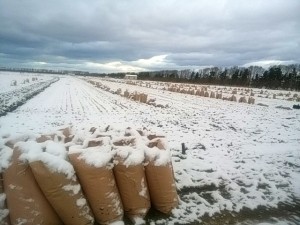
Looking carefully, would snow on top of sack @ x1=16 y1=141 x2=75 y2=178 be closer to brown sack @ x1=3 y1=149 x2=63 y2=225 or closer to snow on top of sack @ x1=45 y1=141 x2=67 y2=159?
snow on top of sack @ x1=45 y1=141 x2=67 y2=159

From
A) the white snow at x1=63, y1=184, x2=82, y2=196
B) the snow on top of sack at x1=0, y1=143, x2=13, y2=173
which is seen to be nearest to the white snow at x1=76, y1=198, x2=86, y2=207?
the white snow at x1=63, y1=184, x2=82, y2=196

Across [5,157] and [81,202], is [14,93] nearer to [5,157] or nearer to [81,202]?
[5,157]

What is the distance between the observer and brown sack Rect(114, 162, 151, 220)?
142 inches

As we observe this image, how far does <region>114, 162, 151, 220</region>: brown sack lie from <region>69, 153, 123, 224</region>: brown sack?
13cm

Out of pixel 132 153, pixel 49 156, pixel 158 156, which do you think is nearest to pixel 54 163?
→ pixel 49 156

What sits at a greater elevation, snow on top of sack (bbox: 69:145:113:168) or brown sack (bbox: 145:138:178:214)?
snow on top of sack (bbox: 69:145:113:168)

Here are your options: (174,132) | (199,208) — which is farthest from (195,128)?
(199,208)

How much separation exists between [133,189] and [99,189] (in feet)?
1.50

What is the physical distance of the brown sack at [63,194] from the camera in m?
3.12

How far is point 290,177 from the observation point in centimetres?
560

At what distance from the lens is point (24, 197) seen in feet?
10.3

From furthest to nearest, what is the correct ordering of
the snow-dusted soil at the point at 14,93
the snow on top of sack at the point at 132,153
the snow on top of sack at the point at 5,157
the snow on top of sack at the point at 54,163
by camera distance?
1. the snow-dusted soil at the point at 14,93
2. the snow on top of sack at the point at 132,153
3. the snow on top of sack at the point at 5,157
4. the snow on top of sack at the point at 54,163

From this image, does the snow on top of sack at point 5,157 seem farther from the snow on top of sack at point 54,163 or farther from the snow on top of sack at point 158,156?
the snow on top of sack at point 158,156

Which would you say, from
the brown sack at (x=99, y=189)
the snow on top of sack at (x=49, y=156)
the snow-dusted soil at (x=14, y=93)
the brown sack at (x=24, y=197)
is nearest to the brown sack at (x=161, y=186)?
the brown sack at (x=99, y=189)
